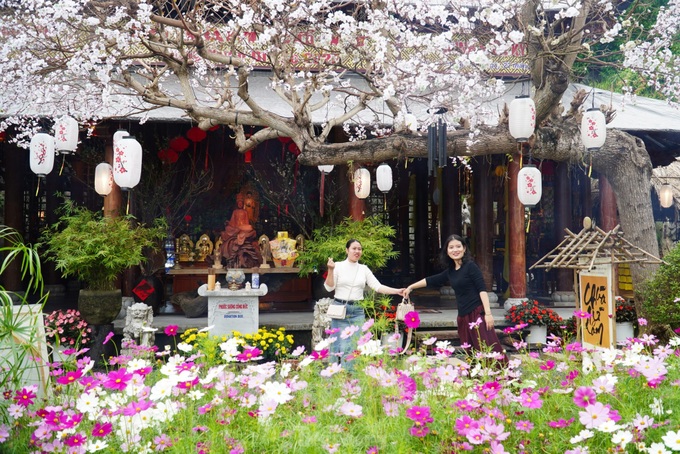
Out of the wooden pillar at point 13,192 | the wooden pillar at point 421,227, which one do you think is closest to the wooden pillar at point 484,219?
the wooden pillar at point 421,227

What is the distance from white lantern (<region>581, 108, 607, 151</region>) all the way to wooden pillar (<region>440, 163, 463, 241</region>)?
6683 millimetres

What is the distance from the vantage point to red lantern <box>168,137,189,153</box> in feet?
38.2

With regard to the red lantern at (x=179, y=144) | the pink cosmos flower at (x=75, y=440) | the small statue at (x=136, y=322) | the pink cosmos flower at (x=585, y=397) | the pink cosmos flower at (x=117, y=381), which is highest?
the red lantern at (x=179, y=144)

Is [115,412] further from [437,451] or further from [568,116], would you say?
[568,116]

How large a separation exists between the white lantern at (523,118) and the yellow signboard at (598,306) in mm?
1680

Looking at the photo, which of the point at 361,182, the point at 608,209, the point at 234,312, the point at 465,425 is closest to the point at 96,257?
the point at 234,312

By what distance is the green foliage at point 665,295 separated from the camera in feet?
18.1

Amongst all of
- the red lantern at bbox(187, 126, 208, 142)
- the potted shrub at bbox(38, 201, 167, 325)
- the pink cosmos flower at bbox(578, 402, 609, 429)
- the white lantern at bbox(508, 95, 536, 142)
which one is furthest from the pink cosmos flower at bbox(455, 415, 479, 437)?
the red lantern at bbox(187, 126, 208, 142)

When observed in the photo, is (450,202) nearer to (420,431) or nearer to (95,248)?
(95,248)

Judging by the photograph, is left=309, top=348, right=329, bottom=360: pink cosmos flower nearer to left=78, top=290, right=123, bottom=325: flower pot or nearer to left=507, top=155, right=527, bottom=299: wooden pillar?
left=78, top=290, right=123, bottom=325: flower pot

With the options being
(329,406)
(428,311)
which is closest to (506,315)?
(428,311)

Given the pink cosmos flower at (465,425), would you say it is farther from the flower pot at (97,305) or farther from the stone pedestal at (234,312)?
the flower pot at (97,305)

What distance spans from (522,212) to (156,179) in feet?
21.4

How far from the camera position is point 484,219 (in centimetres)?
1242
